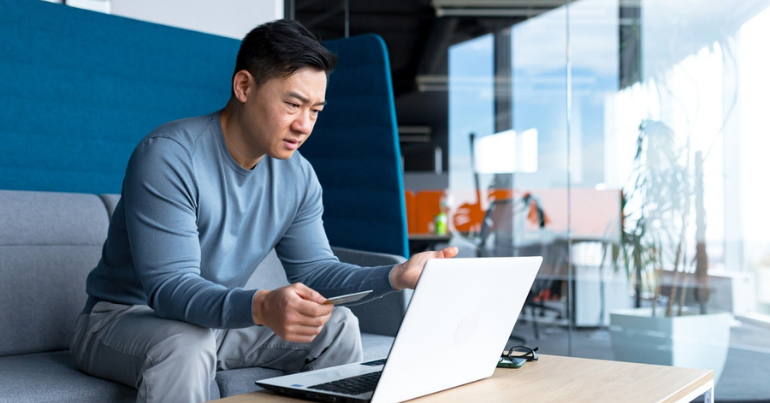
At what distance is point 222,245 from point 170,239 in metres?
0.22

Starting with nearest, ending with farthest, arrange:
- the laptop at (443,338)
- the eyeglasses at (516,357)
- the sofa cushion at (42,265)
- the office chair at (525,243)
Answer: the laptop at (443,338) < the eyeglasses at (516,357) < the sofa cushion at (42,265) < the office chair at (525,243)

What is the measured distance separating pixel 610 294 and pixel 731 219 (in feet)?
2.21

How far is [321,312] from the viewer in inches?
39.9

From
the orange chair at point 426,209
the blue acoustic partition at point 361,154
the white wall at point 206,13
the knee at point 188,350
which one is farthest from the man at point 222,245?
the orange chair at point 426,209

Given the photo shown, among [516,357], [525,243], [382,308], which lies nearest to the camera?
[516,357]

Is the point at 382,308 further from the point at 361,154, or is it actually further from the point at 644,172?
the point at 644,172

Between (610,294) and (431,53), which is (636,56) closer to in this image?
(610,294)

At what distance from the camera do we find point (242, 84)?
1542 mm

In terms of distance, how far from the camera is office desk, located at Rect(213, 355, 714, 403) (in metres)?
1.06

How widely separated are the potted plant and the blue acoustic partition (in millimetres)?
1468

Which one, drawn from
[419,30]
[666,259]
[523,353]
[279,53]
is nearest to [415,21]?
[419,30]

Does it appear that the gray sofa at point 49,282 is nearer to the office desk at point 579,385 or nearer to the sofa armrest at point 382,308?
the sofa armrest at point 382,308

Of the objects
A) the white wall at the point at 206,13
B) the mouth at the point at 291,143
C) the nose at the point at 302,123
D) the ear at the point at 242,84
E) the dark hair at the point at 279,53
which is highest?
the white wall at the point at 206,13

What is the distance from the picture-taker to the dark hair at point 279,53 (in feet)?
4.89
